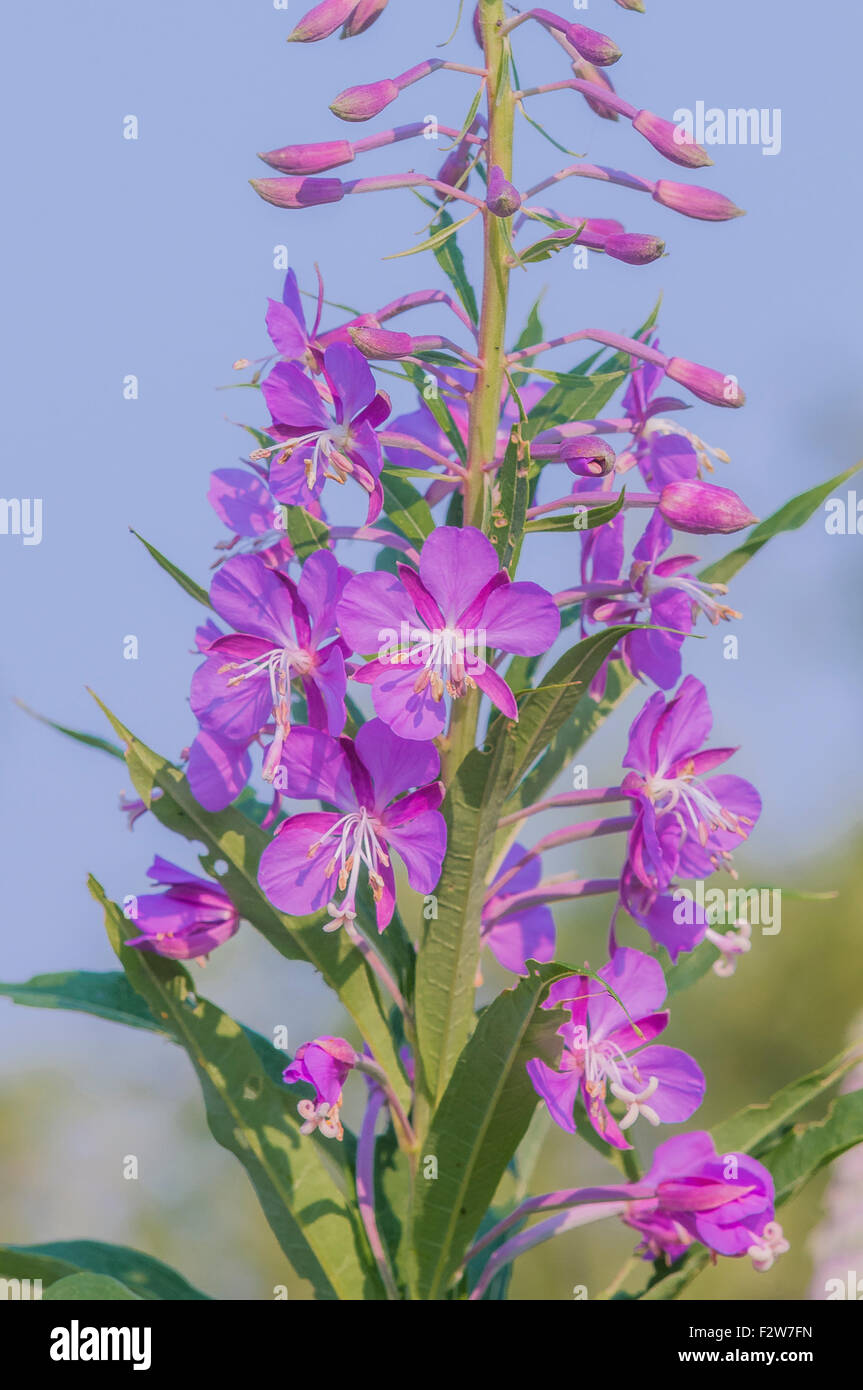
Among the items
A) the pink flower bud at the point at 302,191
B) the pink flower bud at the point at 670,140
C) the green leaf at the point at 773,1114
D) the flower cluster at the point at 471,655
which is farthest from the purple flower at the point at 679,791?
the pink flower bud at the point at 302,191

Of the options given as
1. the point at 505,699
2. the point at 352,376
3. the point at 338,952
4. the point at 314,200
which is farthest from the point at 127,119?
the point at 338,952

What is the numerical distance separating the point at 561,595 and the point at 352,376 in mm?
491

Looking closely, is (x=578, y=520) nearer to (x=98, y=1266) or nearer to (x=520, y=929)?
(x=520, y=929)

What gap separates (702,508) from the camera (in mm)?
1963

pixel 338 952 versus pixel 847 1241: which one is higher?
pixel 338 952

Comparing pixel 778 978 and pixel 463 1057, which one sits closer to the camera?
pixel 463 1057

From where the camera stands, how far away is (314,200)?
6.63 feet

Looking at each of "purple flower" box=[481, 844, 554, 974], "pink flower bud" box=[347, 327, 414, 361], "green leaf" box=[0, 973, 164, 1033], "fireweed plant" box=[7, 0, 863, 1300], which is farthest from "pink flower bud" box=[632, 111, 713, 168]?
"green leaf" box=[0, 973, 164, 1033]

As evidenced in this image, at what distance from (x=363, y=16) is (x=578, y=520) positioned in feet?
2.98

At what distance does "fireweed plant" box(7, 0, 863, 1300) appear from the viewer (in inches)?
73.3

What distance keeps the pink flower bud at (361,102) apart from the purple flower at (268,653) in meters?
0.70

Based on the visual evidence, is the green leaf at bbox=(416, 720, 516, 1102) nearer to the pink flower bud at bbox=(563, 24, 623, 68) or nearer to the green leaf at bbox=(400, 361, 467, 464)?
the green leaf at bbox=(400, 361, 467, 464)

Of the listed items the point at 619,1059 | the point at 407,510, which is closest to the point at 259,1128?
the point at 619,1059

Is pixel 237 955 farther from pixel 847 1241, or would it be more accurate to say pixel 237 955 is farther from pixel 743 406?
pixel 743 406
